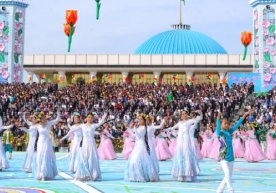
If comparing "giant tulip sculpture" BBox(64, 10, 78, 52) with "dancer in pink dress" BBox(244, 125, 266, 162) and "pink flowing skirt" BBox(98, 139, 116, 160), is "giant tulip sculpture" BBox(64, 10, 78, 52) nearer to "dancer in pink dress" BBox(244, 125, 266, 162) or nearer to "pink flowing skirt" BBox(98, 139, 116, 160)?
"pink flowing skirt" BBox(98, 139, 116, 160)

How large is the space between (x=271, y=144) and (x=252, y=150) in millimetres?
2176

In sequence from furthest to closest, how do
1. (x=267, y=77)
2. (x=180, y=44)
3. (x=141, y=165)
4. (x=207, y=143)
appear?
(x=180, y=44)
(x=267, y=77)
(x=207, y=143)
(x=141, y=165)

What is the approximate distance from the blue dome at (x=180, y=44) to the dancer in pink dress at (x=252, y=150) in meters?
56.5

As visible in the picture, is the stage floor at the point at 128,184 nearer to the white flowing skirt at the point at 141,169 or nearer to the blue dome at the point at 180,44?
the white flowing skirt at the point at 141,169

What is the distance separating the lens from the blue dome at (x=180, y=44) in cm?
7850

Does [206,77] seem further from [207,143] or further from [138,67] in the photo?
[207,143]

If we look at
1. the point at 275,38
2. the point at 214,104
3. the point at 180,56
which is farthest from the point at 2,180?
the point at 180,56

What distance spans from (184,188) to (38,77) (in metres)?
57.3

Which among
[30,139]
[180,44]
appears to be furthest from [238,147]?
[180,44]

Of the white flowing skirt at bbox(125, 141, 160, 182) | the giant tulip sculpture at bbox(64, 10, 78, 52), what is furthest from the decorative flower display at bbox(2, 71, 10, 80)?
the white flowing skirt at bbox(125, 141, 160, 182)

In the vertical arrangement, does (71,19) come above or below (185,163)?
above

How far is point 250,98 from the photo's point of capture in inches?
1345

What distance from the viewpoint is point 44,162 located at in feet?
47.0

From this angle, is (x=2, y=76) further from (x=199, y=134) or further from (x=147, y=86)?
(x=199, y=134)
